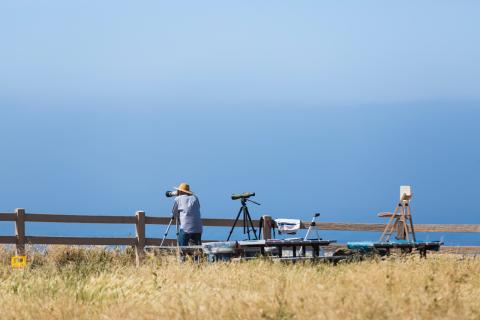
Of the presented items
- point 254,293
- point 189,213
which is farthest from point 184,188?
point 254,293

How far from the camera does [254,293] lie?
32.0ft

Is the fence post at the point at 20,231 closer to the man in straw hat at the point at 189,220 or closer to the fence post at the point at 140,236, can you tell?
the fence post at the point at 140,236

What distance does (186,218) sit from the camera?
19.4 metres

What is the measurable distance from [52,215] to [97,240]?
4.33 ft

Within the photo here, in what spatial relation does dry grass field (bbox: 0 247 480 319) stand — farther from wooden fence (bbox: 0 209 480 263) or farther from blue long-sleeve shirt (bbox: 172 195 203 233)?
wooden fence (bbox: 0 209 480 263)

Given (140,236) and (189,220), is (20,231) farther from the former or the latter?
(189,220)

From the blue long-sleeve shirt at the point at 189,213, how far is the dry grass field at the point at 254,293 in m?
5.50

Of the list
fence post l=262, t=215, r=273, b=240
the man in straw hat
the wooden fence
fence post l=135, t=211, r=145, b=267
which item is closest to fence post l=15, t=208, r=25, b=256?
the wooden fence

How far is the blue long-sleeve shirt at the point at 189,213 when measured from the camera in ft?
63.6

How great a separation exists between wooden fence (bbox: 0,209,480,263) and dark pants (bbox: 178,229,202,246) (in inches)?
76.7

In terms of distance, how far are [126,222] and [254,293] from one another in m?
12.1

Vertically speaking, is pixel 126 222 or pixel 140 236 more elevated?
pixel 126 222

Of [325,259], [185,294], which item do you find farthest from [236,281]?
[325,259]

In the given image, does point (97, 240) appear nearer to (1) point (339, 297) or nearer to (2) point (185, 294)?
(2) point (185, 294)
